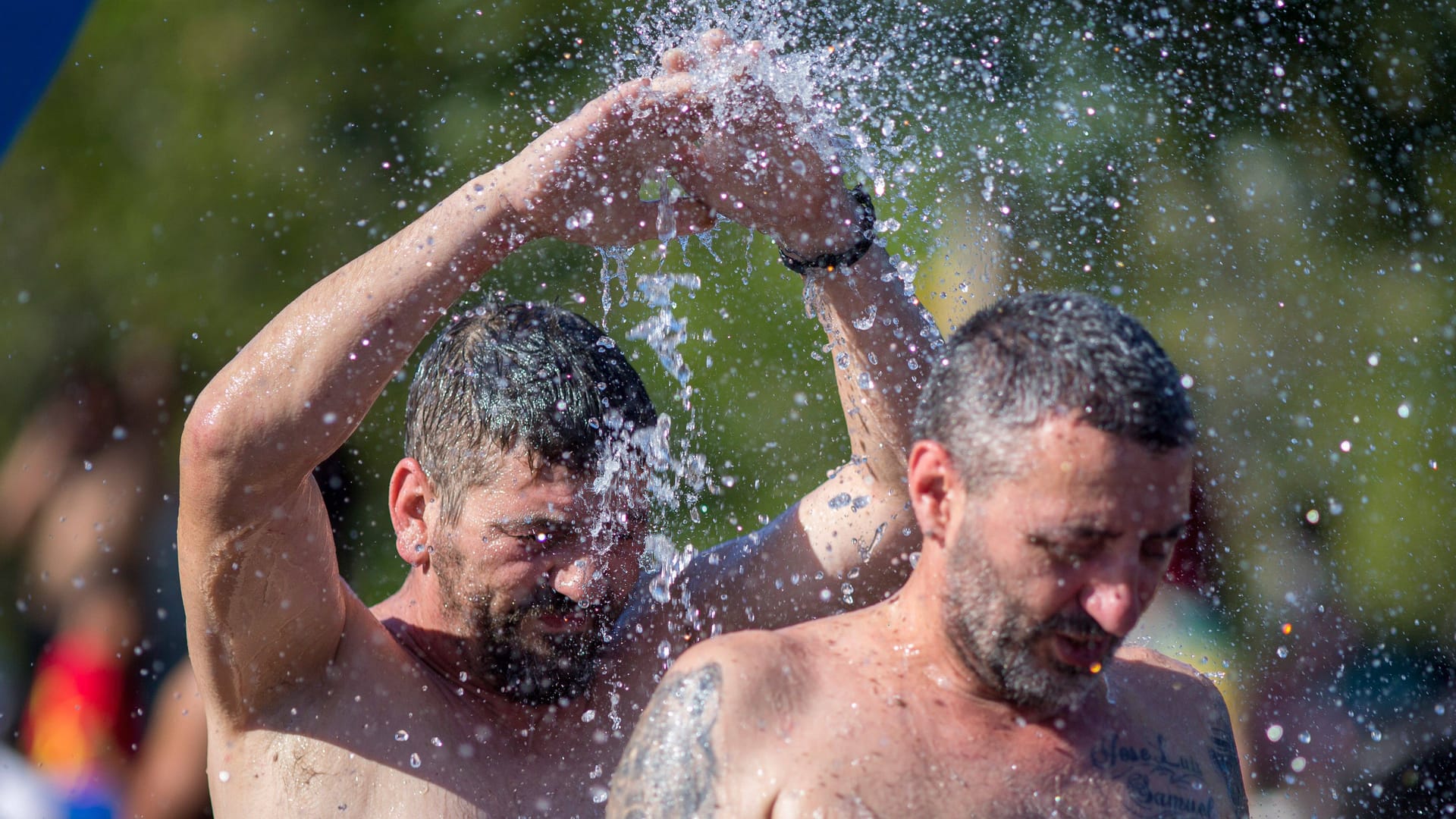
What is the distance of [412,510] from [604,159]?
84 centimetres

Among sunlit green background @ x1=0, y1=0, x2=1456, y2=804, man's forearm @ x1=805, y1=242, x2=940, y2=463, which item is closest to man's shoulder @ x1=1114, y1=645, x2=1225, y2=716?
man's forearm @ x1=805, y1=242, x2=940, y2=463

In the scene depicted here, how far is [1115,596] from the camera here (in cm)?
171

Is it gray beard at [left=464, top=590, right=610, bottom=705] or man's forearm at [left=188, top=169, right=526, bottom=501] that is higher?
man's forearm at [left=188, top=169, right=526, bottom=501]

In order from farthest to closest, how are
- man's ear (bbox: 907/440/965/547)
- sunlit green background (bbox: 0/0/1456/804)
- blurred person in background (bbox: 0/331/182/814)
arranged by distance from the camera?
1. sunlit green background (bbox: 0/0/1456/804)
2. blurred person in background (bbox: 0/331/182/814)
3. man's ear (bbox: 907/440/965/547)

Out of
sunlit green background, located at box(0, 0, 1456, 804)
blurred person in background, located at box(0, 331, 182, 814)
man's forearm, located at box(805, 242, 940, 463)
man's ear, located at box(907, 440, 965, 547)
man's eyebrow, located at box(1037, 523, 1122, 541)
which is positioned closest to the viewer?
man's eyebrow, located at box(1037, 523, 1122, 541)

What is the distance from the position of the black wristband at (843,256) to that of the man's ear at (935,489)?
0.63 metres

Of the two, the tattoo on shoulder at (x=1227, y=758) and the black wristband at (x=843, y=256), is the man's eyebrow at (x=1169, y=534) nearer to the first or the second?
the tattoo on shoulder at (x=1227, y=758)

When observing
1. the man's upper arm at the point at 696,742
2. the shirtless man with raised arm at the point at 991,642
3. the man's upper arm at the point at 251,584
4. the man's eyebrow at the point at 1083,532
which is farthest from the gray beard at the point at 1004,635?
the man's upper arm at the point at 251,584

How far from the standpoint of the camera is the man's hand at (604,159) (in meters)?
2.11

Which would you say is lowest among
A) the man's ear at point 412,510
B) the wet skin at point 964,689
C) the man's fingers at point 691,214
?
the man's ear at point 412,510

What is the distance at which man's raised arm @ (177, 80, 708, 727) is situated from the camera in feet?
6.62

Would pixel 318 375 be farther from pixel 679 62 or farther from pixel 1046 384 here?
pixel 1046 384

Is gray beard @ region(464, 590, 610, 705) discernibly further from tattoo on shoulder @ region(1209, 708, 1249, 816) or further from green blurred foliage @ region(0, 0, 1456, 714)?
green blurred foliage @ region(0, 0, 1456, 714)

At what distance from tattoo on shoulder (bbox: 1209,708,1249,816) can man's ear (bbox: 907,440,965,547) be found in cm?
66
